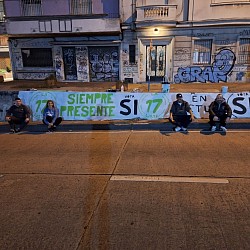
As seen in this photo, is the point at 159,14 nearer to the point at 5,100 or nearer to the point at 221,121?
the point at 221,121

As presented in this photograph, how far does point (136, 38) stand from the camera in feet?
57.7

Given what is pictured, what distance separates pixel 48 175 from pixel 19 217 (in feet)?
4.60

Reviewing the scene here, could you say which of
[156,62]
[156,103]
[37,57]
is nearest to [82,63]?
[37,57]

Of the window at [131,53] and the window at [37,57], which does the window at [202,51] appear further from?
Result: the window at [37,57]

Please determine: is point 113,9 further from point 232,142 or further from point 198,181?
point 198,181

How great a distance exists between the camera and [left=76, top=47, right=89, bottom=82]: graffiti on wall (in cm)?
1858

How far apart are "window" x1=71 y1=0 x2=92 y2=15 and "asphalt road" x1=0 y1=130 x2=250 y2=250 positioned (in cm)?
1450

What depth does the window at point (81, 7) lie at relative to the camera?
18.1 meters

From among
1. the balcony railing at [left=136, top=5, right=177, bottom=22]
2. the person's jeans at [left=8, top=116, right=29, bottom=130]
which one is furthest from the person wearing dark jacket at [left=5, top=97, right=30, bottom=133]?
the balcony railing at [left=136, top=5, right=177, bottom=22]

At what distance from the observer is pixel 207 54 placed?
56.4ft

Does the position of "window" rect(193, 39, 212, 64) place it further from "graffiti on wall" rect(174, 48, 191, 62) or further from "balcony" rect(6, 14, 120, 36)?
"balcony" rect(6, 14, 120, 36)

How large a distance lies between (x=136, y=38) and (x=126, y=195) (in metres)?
15.5

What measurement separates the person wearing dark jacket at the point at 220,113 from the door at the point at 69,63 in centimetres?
1362

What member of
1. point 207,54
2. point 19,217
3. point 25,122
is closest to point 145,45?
point 207,54
